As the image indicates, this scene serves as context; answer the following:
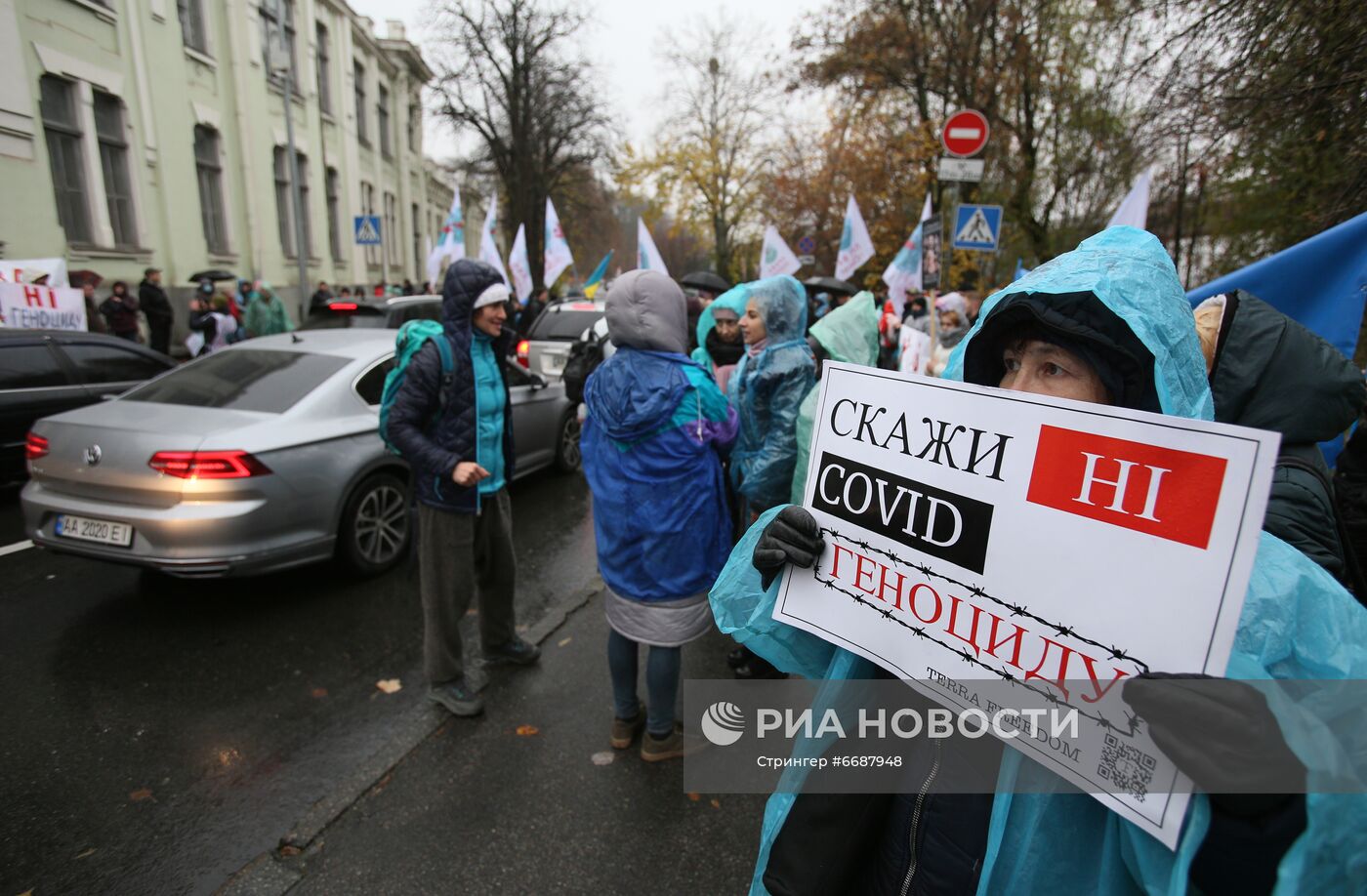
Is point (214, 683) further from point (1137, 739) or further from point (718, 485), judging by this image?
point (1137, 739)

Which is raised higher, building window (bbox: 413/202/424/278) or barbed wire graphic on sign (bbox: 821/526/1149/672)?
building window (bbox: 413/202/424/278)

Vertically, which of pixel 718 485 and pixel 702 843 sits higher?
pixel 718 485

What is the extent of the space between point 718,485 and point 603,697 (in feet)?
4.40

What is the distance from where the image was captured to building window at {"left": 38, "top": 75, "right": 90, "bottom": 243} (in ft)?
39.0

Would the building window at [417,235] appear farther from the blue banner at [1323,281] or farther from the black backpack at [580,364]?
the blue banner at [1323,281]

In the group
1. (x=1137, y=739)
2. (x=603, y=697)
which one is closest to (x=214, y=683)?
(x=603, y=697)

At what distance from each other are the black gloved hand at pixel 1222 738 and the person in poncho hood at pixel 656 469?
183 cm

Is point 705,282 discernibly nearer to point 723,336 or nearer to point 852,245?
point 852,245

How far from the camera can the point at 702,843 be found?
246 centimetres

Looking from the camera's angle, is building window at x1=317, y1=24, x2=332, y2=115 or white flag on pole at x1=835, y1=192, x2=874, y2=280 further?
building window at x1=317, y1=24, x2=332, y2=115

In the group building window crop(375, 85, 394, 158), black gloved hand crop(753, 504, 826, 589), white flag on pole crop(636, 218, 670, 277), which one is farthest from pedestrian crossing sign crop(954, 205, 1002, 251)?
building window crop(375, 85, 394, 158)

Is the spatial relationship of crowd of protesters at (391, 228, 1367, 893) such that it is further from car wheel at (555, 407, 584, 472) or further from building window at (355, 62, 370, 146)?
building window at (355, 62, 370, 146)

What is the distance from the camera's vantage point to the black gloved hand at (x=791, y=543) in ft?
4.35

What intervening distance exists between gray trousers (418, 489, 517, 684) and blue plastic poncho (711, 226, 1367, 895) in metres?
2.16
